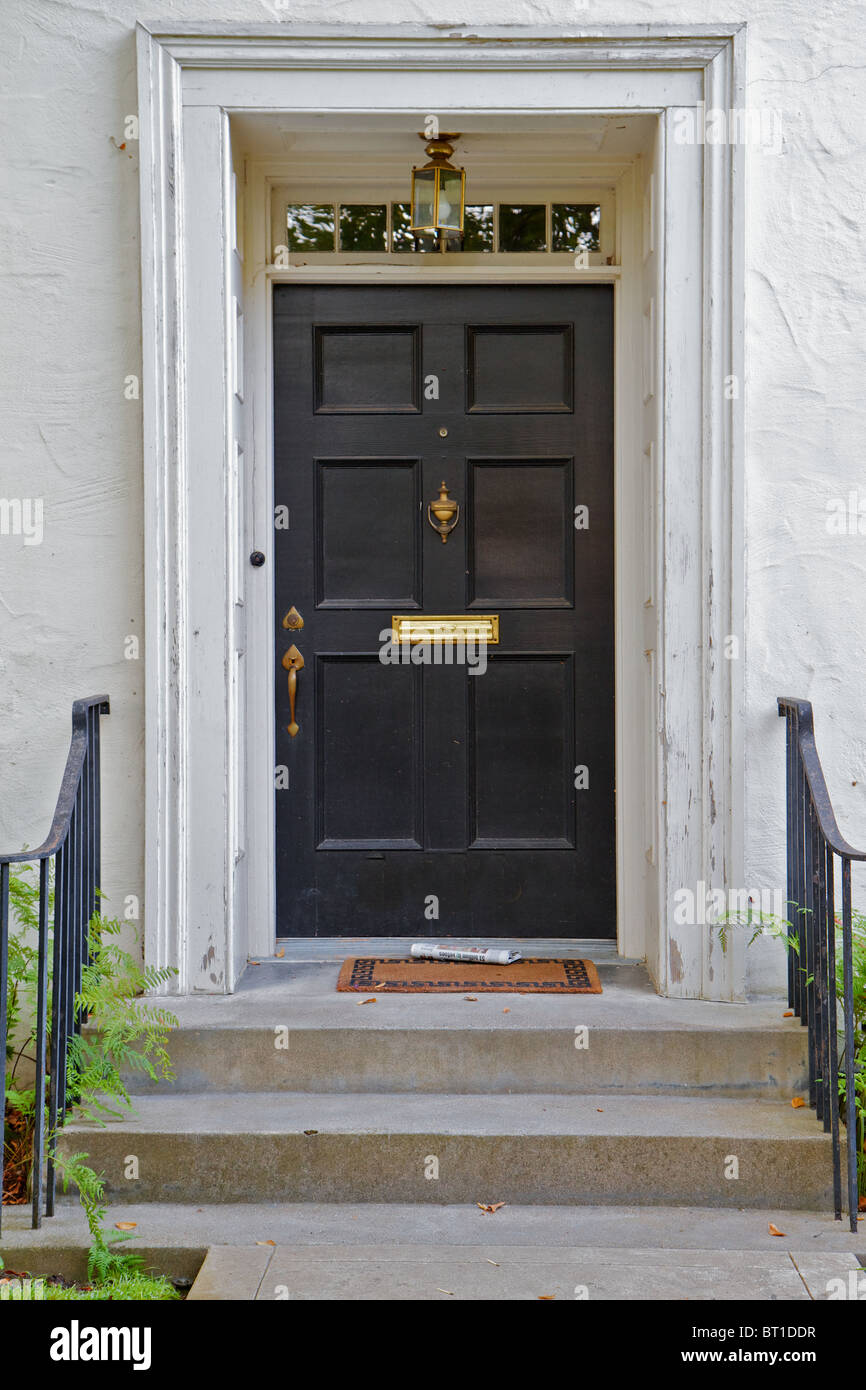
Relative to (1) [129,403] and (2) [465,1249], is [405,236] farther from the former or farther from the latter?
(2) [465,1249]

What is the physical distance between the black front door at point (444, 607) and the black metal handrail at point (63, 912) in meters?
0.84

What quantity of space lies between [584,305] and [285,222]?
41.9 inches

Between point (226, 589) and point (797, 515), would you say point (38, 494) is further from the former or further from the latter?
point (797, 515)

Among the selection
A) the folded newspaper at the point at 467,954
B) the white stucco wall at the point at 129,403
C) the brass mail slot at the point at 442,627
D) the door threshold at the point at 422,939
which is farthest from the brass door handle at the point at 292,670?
the folded newspaper at the point at 467,954

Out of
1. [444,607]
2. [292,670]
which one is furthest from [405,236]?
[292,670]

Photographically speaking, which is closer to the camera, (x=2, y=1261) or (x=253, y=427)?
(x=2, y=1261)

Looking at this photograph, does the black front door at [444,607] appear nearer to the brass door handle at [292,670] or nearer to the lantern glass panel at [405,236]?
the brass door handle at [292,670]

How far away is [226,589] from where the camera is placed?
137 inches

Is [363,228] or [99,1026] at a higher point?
[363,228]

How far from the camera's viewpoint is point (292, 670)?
3982 millimetres

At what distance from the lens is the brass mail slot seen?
3.98 meters

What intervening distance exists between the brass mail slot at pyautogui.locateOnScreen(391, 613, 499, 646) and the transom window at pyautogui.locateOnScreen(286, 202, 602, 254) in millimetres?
1255

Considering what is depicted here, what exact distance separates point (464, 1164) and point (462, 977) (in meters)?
0.78
